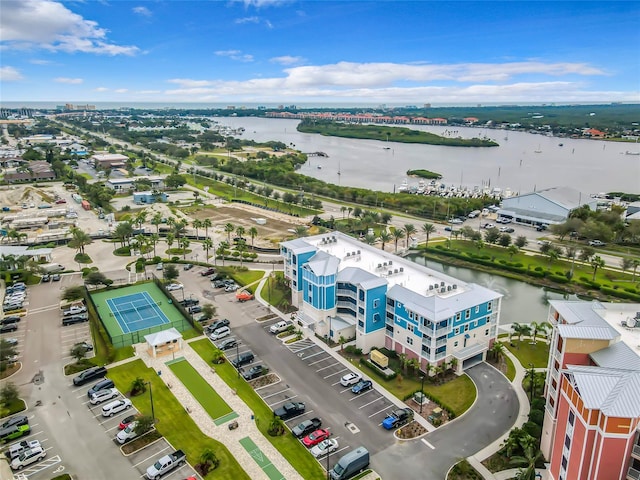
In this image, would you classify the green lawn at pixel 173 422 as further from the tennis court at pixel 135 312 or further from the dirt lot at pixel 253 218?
the dirt lot at pixel 253 218

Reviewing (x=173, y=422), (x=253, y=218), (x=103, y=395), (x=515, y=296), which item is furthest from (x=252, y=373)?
(x=253, y=218)

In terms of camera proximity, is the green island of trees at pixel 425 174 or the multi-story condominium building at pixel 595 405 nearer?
the multi-story condominium building at pixel 595 405

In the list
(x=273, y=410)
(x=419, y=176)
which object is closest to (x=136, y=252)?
(x=273, y=410)

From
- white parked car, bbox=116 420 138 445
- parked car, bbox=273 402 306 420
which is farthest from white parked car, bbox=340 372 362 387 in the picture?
white parked car, bbox=116 420 138 445

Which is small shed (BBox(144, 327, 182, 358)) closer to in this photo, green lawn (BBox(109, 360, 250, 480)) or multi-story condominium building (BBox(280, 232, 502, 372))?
green lawn (BBox(109, 360, 250, 480))

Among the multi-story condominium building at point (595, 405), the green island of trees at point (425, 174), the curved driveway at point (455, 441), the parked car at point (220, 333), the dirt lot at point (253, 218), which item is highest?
the multi-story condominium building at point (595, 405)

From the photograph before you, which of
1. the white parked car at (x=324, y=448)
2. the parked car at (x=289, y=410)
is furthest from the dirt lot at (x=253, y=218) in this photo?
the white parked car at (x=324, y=448)

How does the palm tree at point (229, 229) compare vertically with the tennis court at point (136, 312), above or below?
above
